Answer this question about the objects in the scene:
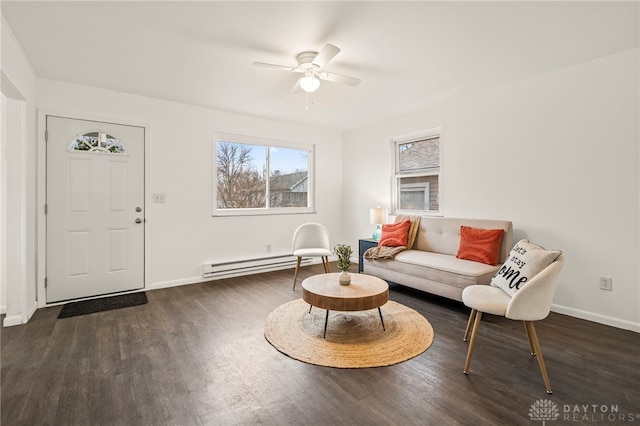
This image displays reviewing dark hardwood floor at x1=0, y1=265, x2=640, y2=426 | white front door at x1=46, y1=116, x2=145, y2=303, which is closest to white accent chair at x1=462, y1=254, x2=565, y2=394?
dark hardwood floor at x1=0, y1=265, x2=640, y2=426

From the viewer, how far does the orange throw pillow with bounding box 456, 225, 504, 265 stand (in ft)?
10.9

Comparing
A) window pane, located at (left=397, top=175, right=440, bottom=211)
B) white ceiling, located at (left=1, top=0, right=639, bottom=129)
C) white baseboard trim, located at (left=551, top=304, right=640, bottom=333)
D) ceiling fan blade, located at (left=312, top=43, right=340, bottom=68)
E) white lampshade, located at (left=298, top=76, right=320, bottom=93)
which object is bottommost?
white baseboard trim, located at (left=551, top=304, right=640, bottom=333)

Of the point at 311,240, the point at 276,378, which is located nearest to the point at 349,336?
the point at 276,378

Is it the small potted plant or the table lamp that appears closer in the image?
the small potted plant

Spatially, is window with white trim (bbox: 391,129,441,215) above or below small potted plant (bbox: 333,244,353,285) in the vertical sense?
above

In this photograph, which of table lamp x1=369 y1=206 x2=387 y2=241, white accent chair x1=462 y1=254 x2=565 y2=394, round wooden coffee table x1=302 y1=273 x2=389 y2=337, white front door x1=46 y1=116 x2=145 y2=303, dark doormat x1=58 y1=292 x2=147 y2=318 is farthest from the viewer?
table lamp x1=369 y1=206 x2=387 y2=241

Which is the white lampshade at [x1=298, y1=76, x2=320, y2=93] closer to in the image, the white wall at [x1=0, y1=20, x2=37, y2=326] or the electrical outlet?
the white wall at [x1=0, y1=20, x2=37, y2=326]

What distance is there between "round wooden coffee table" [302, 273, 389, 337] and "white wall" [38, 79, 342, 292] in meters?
2.17

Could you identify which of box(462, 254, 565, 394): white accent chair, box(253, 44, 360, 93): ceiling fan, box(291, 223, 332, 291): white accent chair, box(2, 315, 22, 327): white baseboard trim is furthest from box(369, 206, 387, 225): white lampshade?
box(2, 315, 22, 327): white baseboard trim

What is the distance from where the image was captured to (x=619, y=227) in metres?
2.84

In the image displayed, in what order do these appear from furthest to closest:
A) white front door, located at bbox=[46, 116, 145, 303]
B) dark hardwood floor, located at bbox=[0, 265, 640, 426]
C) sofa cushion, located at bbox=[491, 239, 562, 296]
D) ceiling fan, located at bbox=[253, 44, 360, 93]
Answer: white front door, located at bbox=[46, 116, 145, 303] → ceiling fan, located at bbox=[253, 44, 360, 93] → sofa cushion, located at bbox=[491, 239, 562, 296] → dark hardwood floor, located at bbox=[0, 265, 640, 426]

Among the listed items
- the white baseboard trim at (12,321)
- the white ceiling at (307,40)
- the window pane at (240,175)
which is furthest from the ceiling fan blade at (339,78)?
the white baseboard trim at (12,321)

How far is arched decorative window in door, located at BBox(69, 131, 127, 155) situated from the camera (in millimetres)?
3580

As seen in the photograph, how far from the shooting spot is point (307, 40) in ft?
8.38
